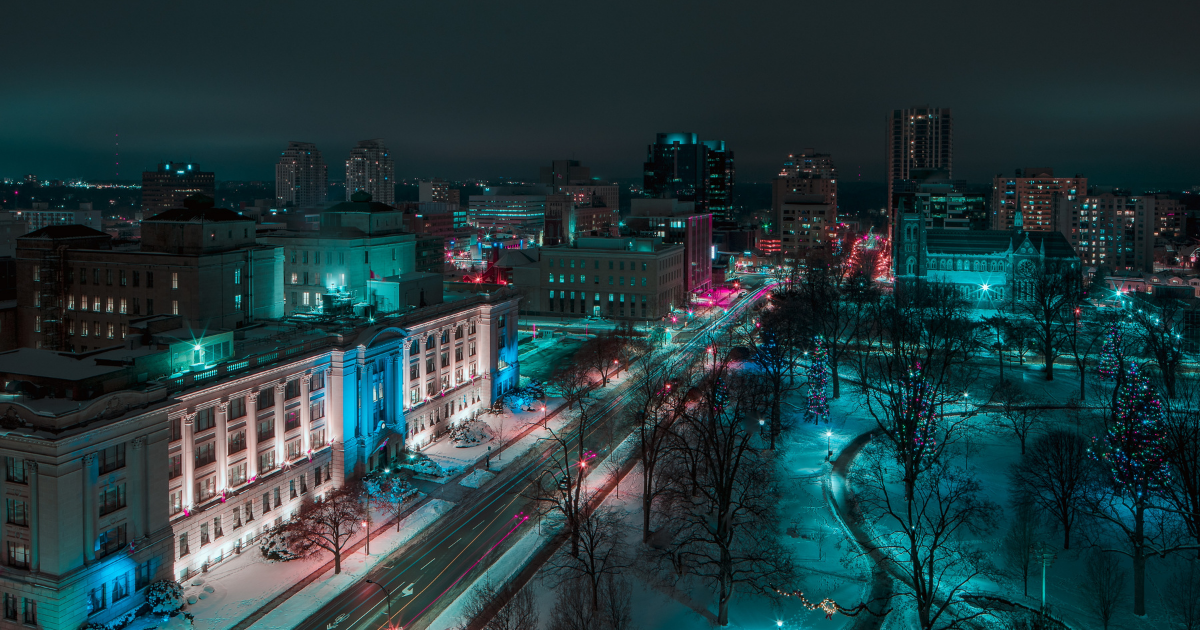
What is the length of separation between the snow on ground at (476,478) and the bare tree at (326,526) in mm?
8394

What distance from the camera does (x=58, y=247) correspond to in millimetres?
64250

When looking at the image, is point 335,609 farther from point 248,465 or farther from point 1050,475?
point 1050,475

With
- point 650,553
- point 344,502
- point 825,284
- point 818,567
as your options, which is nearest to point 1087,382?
point 825,284

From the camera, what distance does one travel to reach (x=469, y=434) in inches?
2522

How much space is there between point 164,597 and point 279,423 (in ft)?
42.5

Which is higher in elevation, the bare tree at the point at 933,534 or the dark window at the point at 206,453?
the dark window at the point at 206,453

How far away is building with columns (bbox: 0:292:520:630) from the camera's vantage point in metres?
35.0

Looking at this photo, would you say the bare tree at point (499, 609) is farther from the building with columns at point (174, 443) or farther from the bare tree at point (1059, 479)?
the bare tree at point (1059, 479)

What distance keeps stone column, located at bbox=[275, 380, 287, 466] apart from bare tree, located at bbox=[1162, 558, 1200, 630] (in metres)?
44.7

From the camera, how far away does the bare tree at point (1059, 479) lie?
43.9 meters

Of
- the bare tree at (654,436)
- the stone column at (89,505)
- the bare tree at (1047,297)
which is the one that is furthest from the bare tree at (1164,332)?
the stone column at (89,505)

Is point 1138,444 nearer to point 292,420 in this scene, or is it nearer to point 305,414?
point 305,414

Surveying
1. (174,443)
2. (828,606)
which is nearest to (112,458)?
(174,443)

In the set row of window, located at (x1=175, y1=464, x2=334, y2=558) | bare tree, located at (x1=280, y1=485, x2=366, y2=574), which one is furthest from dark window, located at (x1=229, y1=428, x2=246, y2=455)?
bare tree, located at (x1=280, y1=485, x2=366, y2=574)
